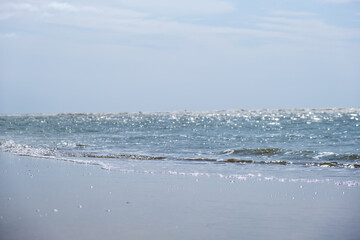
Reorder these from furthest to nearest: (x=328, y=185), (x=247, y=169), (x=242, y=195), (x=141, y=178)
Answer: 1. (x=247, y=169)
2. (x=141, y=178)
3. (x=328, y=185)
4. (x=242, y=195)

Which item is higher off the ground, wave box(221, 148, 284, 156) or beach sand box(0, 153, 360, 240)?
beach sand box(0, 153, 360, 240)

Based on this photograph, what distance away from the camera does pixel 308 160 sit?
69.5 feet

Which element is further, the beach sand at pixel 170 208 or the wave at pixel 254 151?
the wave at pixel 254 151

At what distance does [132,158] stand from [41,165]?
517cm

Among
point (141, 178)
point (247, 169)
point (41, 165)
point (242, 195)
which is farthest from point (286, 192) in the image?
point (41, 165)

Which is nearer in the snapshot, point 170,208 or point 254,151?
point 170,208

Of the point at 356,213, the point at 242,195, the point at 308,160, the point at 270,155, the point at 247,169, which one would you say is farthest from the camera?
the point at 270,155

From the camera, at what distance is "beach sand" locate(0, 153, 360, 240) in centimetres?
797

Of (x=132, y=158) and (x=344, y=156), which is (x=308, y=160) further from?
(x=132, y=158)

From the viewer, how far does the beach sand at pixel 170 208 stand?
7.97 m

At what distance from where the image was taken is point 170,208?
32.1 ft

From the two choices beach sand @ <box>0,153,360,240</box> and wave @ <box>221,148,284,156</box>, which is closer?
beach sand @ <box>0,153,360,240</box>

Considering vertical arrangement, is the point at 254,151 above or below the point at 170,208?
below

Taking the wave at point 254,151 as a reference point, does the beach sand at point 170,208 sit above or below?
above
